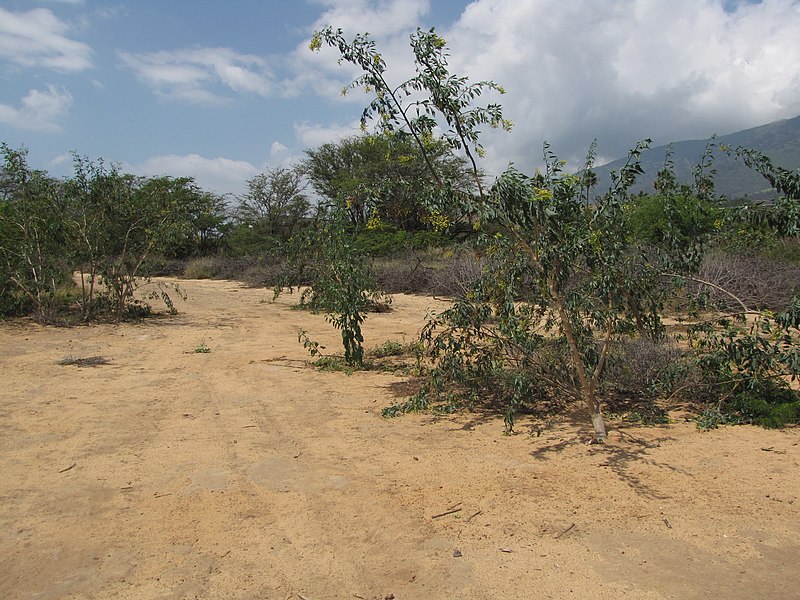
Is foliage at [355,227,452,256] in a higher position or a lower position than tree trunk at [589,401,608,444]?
higher

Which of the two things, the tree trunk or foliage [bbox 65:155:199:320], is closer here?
the tree trunk

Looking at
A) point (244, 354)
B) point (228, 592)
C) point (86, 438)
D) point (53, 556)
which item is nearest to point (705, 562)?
point (228, 592)

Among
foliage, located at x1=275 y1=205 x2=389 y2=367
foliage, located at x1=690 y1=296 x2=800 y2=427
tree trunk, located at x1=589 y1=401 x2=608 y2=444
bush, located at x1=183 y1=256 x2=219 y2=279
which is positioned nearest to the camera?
tree trunk, located at x1=589 y1=401 x2=608 y2=444

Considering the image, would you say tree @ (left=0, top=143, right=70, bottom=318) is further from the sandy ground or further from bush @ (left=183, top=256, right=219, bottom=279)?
bush @ (left=183, top=256, right=219, bottom=279)

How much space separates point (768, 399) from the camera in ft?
17.5

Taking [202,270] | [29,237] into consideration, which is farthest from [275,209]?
[29,237]

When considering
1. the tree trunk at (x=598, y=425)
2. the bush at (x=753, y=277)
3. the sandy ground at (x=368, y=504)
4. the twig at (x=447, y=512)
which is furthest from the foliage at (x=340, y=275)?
the bush at (x=753, y=277)

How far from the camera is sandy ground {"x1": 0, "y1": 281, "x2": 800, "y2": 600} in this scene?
3.00m

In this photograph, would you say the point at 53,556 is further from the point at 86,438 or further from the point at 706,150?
the point at 706,150

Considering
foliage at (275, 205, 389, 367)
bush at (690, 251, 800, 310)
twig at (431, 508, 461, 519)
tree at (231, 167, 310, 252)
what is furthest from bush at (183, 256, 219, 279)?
twig at (431, 508, 461, 519)

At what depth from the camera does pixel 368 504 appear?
12.6 ft

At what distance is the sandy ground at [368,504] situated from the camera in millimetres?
3002

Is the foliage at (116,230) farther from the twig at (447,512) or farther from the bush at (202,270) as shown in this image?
the bush at (202,270)

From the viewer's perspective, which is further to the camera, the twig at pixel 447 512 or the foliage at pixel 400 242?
the foliage at pixel 400 242
